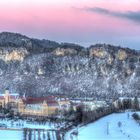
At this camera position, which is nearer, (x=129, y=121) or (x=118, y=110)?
(x=129, y=121)

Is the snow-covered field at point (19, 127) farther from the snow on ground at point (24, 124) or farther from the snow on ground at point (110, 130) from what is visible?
the snow on ground at point (110, 130)

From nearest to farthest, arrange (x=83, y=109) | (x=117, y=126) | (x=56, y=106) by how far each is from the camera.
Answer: (x=117, y=126)
(x=83, y=109)
(x=56, y=106)

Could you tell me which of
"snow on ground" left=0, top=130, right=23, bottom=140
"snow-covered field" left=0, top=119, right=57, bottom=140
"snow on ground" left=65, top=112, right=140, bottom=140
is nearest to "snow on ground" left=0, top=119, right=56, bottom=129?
→ "snow-covered field" left=0, top=119, right=57, bottom=140

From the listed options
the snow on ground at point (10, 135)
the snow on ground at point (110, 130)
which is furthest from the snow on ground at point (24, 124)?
the snow on ground at point (10, 135)

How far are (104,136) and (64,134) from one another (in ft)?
21.1

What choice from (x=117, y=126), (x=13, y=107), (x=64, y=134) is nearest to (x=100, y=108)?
(x=13, y=107)

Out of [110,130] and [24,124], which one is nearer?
[110,130]

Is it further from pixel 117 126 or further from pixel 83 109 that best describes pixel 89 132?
pixel 83 109

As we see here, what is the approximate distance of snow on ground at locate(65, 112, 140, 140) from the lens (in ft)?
326

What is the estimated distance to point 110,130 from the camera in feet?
354

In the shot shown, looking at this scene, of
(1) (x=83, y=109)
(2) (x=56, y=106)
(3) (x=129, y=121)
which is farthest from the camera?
(2) (x=56, y=106)

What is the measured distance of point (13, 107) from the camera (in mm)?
156750

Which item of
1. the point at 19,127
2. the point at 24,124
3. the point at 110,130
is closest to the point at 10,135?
the point at 19,127

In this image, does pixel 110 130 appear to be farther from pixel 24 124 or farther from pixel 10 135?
pixel 24 124
